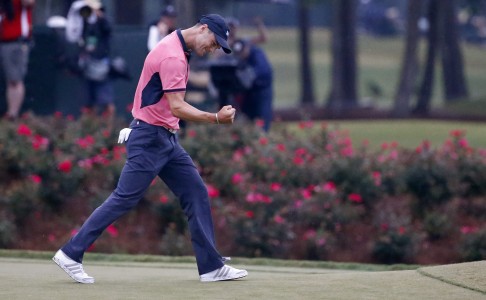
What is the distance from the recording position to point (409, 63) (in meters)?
30.2

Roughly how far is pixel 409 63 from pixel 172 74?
74.5 feet

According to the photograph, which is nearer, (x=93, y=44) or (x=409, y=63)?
(x=93, y=44)

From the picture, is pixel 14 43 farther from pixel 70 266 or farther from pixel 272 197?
pixel 70 266

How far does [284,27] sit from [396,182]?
211 ft

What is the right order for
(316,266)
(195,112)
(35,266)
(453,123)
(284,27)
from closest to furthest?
(195,112) → (35,266) → (316,266) → (453,123) → (284,27)

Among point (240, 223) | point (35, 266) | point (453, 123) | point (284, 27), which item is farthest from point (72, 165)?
point (284, 27)

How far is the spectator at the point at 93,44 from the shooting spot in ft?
53.1

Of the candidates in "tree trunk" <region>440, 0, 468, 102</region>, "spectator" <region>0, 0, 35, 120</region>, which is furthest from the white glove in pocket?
"tree trunk" <region>440, 0, 468, 102</region>

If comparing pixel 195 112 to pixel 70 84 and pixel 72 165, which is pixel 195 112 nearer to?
pixel 72 165

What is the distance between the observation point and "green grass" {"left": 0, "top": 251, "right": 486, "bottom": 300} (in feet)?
24.9

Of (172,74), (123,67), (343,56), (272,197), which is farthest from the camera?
(343,56)

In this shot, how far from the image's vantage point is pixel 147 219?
12352 millimetres

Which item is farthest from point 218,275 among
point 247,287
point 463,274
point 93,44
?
point 93,44

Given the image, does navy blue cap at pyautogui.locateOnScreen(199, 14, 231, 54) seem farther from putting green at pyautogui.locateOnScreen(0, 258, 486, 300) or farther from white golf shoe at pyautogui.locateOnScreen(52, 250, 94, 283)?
white golf shoe at pyautogui.locateOnScreen(52, 250, 94, 283)
